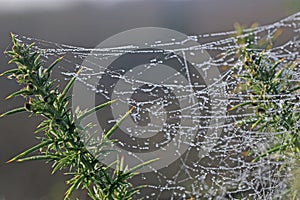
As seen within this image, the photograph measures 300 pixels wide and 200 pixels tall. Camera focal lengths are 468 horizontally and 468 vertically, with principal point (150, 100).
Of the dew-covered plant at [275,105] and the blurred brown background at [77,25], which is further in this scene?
the blurred brown background at [77,25]

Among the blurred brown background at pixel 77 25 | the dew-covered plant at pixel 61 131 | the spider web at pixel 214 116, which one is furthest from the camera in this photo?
the blurred brown background at pixel 77 25

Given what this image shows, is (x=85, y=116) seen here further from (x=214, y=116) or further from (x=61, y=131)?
(x=214, y=116)

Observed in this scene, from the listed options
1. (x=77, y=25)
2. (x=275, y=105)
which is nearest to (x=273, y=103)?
(x=275, y=105)

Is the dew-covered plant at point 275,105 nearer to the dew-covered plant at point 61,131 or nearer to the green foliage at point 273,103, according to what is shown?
the green foliage at point 273,103

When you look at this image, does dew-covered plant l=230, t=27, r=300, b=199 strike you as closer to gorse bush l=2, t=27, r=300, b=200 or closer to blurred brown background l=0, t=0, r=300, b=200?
gorse bush l=2, t=27, r=300, b=200

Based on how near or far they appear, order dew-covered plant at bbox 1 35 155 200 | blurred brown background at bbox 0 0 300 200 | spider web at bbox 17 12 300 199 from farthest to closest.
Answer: blurred brown background at bbox 0 0 300 200, spider web at bbox 17 12 300 199, dew-covered plant at bbox 1 35 155 200

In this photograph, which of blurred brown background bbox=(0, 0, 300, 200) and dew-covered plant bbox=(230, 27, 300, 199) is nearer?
dew-covered plant bbox=(230, 27, 300, 199)

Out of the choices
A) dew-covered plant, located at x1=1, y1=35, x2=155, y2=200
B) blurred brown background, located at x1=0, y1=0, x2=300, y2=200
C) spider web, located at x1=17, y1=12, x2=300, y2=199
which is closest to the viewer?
dew-covered plant, located at x1=1, y1=35, x2=155, y2=200

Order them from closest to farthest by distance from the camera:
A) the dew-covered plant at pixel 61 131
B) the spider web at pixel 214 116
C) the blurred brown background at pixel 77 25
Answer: the dew-covered plant at pixel 61 131, the spider web at pixel 214 116, the blurred brown background at pixel 77 25

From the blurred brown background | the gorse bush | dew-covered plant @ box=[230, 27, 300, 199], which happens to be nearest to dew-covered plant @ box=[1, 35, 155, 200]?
the gorse bush

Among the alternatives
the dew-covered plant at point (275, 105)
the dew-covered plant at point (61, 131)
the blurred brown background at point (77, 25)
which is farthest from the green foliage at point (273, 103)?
the blurred brown background at point (77, 25)
